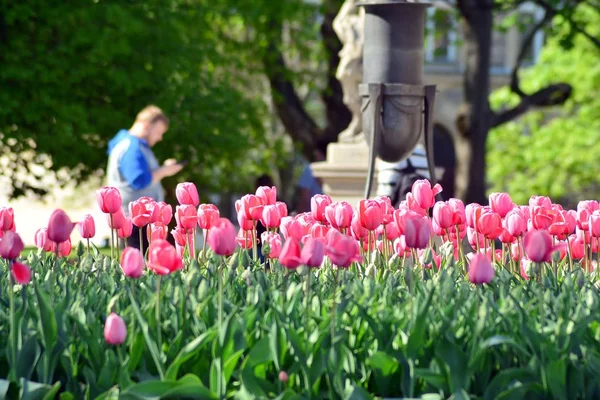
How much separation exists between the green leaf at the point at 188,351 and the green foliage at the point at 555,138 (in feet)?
105

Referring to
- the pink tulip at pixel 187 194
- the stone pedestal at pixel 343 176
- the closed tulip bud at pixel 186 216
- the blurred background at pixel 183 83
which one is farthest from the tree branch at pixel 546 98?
the closed tulip bud at pixel 186 216

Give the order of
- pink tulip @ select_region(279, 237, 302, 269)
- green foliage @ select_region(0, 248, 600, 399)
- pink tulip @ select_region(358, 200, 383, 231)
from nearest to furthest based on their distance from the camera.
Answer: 1. green foliage @ select_region(0, 248, 600, 399)
2. pink tulip @ select_region(279, 237, 302, 269)
3. pink tulip @ select_region(358, 200, 383, 231)

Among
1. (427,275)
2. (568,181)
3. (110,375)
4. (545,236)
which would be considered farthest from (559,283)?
(568,181)

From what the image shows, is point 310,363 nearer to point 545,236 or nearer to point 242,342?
point 242,342

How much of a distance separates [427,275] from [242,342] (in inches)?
58.4

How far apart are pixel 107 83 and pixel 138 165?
12382mm

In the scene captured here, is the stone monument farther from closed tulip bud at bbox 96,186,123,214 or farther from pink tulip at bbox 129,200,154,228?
closed tulip bud at bbox 96,186,123,214

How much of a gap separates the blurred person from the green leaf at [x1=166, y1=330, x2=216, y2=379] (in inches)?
259

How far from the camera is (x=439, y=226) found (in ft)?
19.1

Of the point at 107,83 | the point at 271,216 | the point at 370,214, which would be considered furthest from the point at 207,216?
the point at 107,83

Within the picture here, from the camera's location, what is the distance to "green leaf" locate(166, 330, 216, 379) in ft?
12.8

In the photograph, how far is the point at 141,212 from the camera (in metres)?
5.92

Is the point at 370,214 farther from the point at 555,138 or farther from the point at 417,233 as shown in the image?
the point at 555,138

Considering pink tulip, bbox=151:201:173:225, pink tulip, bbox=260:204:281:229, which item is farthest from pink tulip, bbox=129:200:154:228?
pink tulip, bbox=260:204:281:229
